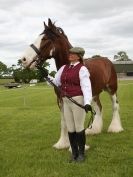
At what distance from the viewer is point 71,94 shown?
8.39 m

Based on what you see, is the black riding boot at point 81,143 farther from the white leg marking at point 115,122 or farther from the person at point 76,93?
the white leg marking at point 115,122

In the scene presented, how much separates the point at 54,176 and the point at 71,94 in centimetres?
162

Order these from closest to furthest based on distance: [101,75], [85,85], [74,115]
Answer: [85,85] → [74,115] → [101,75]

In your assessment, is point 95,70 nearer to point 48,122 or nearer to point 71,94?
point 71,94

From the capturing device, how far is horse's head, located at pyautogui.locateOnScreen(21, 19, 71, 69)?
8.89m

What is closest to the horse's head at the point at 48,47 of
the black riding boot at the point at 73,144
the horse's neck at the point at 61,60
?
the horse's neck at the point at 61,60

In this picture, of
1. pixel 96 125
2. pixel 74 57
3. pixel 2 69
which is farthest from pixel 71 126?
pixel 2 69

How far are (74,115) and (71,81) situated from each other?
0.62 metres

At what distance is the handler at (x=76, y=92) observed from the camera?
8.15 metres

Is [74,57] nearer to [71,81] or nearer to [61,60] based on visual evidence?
[71,81]

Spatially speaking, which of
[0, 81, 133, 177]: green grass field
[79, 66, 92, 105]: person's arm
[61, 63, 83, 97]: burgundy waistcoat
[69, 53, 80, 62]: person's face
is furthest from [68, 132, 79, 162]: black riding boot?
[69, 53, 80, 62]: person's face

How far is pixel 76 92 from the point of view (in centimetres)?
834

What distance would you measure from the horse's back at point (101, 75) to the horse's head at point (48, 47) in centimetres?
123

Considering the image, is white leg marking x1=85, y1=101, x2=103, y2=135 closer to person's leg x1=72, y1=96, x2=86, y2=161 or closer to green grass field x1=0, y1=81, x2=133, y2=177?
green grass field x1=0, y1=81, x2=133, y2=177
